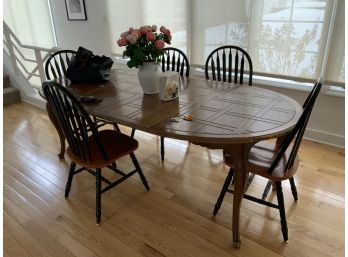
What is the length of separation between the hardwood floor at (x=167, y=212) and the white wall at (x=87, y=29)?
6.88 ft

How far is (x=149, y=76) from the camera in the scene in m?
1.86

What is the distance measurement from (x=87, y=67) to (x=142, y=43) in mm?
607

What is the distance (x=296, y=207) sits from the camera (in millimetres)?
1890

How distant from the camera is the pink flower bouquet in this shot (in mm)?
1736

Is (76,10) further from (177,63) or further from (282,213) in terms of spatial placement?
(282,213)

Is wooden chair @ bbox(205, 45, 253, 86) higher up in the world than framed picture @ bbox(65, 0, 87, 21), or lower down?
lower down

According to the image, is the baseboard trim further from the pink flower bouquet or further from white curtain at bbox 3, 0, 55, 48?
white curtain at bbox 3, 0, 55, 48

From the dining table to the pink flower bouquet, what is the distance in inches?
10.4

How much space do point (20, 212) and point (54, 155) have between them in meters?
0.82

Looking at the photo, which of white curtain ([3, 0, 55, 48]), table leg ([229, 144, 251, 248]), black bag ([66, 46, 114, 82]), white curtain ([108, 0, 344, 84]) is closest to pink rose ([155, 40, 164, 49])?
black bag ([66, 46, 114, 82])

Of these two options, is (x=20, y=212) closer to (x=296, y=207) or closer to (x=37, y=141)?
(x=37, y=141)

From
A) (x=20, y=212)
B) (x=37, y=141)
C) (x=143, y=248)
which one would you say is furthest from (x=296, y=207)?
(x=37, y=141)

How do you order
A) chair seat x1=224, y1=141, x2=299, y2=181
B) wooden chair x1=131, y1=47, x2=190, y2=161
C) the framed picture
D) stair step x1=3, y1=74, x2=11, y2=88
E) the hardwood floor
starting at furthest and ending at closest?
1. stair step x1=3, y1=74, x2=11, y2=88
2. the framed picture
3. wooden chair x1=131, y1=47, x2=190, y2=161
4. the hardwood floor
5. chair seat x1=224, y1=141, x2=299, y2=181

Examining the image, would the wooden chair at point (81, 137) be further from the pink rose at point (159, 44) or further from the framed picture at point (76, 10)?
the framed picture at point (76, 10)
